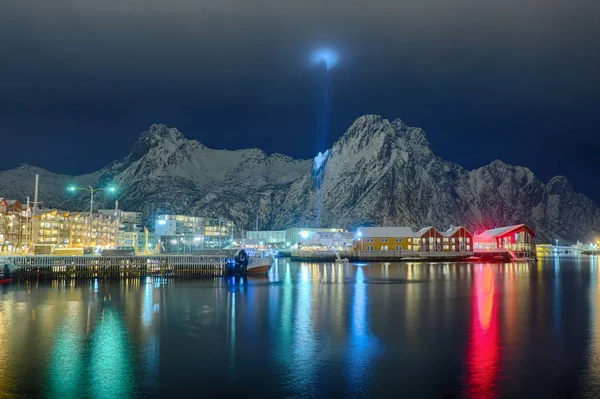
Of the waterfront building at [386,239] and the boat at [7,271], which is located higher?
the waterfront building at [386,239]

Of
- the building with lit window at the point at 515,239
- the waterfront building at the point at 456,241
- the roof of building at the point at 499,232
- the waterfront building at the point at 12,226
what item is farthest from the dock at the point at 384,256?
the waterfront building at the point at 12,226

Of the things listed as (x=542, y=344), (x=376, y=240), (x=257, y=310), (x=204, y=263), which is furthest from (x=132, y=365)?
(x=376, y=240)

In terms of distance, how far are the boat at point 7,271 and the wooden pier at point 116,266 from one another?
977 mm

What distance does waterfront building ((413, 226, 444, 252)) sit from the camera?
545 ft

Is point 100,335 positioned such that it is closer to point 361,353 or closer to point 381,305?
point 361,353

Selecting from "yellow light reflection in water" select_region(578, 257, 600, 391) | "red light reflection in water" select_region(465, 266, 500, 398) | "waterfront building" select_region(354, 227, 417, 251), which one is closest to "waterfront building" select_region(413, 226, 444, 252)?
"waterfront building" select_region(354, 227, 417, 251)

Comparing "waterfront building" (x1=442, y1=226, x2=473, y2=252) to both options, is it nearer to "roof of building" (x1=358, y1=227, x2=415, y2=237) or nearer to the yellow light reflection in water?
"roof of building" (x1=358, y1=227, x2=415, y2=237)

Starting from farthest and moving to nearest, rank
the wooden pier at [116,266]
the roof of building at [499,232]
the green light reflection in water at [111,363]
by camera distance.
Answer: the roof of building at [499,232] → the wooden pier at [116,266] → the green light reflection in water at [111,363]

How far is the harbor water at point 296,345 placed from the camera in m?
24.9

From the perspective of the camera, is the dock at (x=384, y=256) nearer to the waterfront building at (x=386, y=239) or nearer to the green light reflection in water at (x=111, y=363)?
the waterfront building at (x=386, y=239)

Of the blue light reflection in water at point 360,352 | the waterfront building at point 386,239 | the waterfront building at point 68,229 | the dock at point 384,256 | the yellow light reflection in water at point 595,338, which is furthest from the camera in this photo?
the waterfront building at point 386,239

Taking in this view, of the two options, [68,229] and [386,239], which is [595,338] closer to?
[386,239]

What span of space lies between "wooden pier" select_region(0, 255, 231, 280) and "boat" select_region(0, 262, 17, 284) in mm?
977

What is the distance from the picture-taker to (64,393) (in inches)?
916
